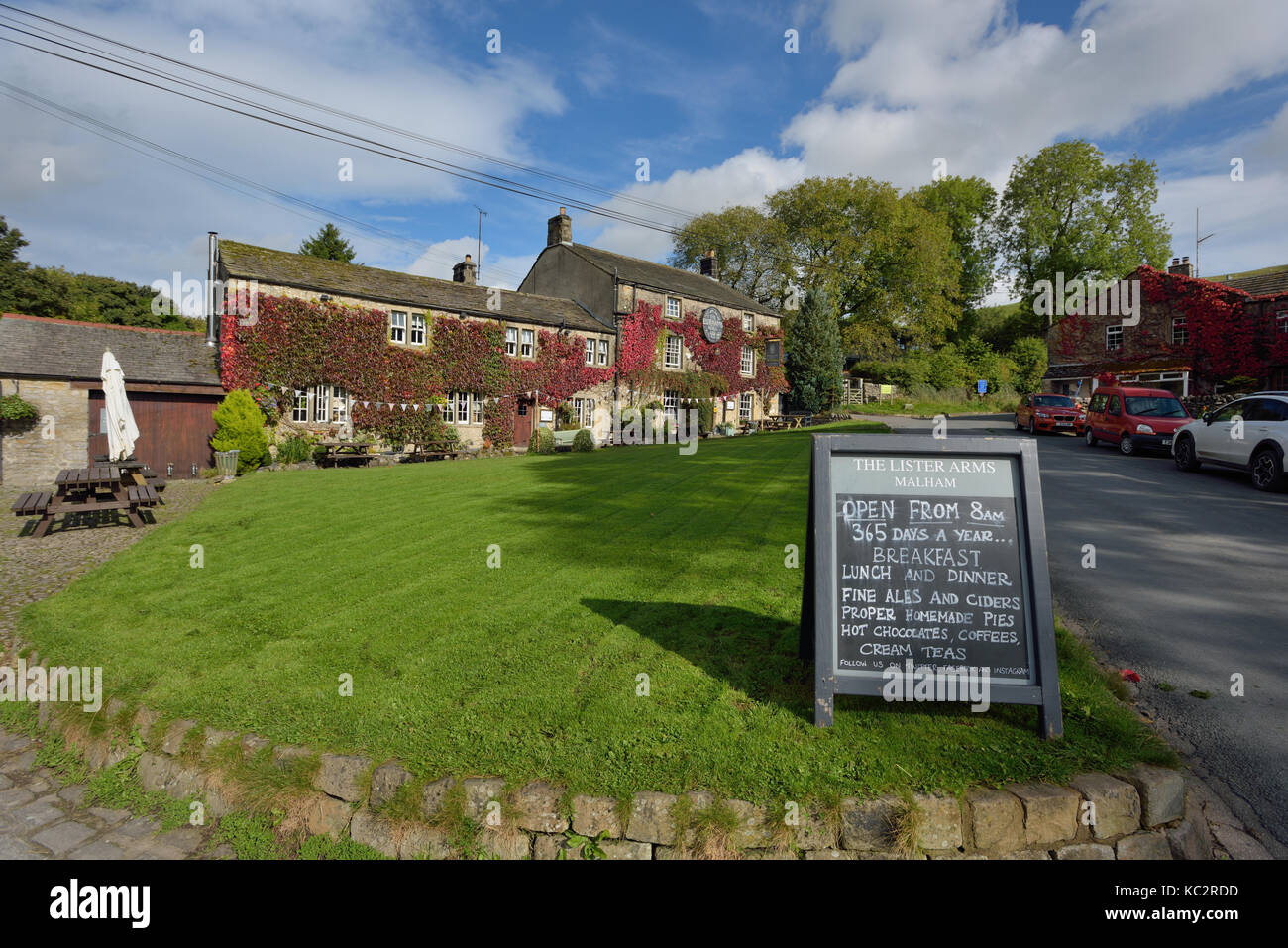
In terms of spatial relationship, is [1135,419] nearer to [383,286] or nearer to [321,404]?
[383,286]

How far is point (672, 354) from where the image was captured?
3638 cm

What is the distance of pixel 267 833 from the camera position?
359 centimetres

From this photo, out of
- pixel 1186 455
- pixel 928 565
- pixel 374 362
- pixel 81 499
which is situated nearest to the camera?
pixel 928 565

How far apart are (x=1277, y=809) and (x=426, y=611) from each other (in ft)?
19.7

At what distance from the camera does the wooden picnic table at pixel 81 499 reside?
34.2ft

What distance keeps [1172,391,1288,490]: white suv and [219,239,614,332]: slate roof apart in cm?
2397

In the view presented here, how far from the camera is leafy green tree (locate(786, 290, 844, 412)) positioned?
41469 mm

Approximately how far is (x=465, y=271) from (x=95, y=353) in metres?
16.0

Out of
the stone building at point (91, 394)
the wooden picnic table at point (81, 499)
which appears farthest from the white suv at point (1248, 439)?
the stone building at point (91, 394)

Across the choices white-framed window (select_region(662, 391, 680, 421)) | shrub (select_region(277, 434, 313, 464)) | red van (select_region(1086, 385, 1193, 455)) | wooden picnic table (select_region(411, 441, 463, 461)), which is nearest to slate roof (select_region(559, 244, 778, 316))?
white-framed window (select_region(662, 391, 680, 421))

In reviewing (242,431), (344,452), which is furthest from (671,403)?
(242,431)

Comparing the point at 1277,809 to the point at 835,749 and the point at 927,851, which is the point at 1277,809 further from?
the point at 835,749

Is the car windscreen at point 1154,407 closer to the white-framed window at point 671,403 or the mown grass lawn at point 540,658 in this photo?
the mown grass lawn at point 540,658

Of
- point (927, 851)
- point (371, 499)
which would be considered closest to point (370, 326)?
point (371, 499)
